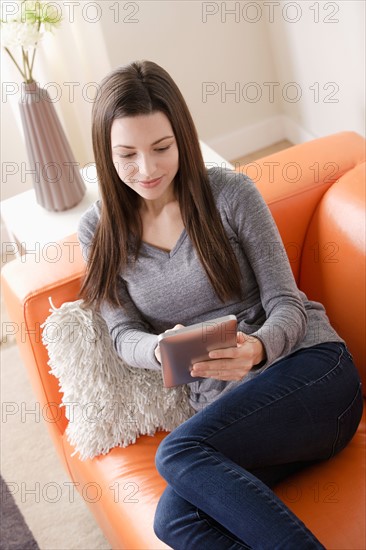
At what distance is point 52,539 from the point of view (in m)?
1.87

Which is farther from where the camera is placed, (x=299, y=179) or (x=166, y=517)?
(x=299, y=179)

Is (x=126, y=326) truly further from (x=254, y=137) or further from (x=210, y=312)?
(x=254, y=137)

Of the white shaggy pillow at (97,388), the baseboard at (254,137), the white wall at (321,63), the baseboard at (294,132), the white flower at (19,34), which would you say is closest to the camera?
the white shaggy pillow at (97,388)

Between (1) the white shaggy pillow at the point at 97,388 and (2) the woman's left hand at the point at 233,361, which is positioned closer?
(2) the woman's left hand at the point at 233,361

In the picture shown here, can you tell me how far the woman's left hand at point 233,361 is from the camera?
139 cm

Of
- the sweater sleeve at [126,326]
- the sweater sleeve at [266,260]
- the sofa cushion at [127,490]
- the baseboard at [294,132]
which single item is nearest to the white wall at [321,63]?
the baseboard at [294,132]

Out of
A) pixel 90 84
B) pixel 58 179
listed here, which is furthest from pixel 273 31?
pixel 58 179

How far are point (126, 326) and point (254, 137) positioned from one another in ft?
5.56

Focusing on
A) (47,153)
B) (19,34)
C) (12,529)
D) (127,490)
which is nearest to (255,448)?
(127,490)

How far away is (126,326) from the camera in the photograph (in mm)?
1564

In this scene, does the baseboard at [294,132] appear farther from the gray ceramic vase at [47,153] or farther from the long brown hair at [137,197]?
the long brown hair at [137,197]

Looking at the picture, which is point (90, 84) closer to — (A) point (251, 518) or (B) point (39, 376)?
(B) point (39, 376)

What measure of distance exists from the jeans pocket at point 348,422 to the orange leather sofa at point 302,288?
0.03 meters

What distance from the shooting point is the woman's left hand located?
1.39 metres
